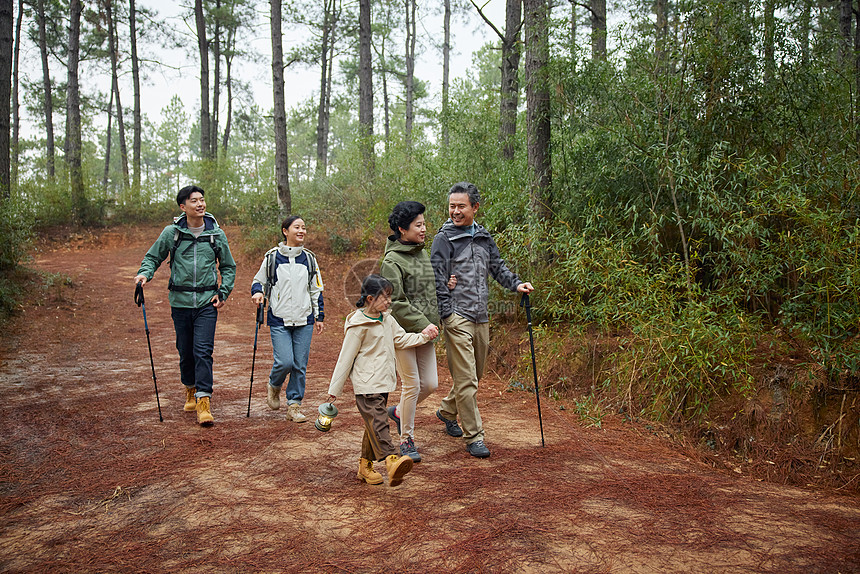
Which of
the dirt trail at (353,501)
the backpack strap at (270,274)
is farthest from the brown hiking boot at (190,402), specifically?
the backpack strap at (270,274)

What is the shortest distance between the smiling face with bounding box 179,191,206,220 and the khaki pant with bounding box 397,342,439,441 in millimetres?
2390

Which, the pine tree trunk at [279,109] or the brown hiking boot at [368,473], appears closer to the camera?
the brown hiking boot at [368,473]

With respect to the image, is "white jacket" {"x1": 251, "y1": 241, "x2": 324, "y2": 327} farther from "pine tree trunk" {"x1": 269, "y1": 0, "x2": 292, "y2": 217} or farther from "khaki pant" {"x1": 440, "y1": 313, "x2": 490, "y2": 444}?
"pine tree trunk" {"x1": 269, "y1": 0, "x2": 292, "y2": 217}

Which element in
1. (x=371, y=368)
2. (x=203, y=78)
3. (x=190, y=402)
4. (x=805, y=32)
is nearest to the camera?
(x=371, y=368)

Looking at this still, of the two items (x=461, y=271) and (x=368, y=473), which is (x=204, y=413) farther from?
(x=461, y=271)

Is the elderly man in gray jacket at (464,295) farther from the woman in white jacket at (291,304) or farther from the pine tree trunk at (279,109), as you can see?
the pine tree trunk at (279,109)

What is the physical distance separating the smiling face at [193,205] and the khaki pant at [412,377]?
2.39m

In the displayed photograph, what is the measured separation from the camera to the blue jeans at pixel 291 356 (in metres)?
5.22

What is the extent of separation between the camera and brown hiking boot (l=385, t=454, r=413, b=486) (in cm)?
361

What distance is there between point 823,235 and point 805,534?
2836 mm

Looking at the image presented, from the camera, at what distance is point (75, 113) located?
18.7 meters

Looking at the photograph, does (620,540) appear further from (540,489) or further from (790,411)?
(790,411)

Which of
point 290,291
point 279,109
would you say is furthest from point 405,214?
point 279,109

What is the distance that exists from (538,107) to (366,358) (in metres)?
4.96
